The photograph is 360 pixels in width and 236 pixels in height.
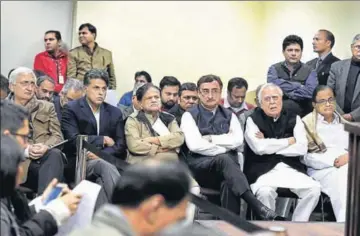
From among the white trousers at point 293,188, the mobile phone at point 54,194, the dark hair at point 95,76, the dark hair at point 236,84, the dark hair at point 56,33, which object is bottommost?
the white trousers at point 293,188

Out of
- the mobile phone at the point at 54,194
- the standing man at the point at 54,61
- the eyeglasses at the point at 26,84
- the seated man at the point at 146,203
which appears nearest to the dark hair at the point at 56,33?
the standing man at the point at 54,61

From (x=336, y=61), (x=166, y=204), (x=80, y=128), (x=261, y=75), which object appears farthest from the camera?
(x=261, y=75)

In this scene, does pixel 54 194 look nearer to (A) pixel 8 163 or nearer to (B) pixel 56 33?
(A) pixel 8 163

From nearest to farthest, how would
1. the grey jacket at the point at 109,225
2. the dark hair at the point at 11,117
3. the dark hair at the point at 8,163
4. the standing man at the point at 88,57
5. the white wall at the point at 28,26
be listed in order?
the grey jacket at the point at 109,225 < the dark hair at the point at 8,163 < the dark hair at the point at 11,117 < the white wall at the point at 28,26 < the standing man at the point at 88,57

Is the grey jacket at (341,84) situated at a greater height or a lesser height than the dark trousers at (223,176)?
greater

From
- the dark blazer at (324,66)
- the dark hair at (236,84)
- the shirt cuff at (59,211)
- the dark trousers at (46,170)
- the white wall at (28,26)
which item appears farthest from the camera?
the dark hair at (236,84)

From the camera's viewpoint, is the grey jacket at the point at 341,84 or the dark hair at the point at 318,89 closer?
the dark hair at the point at 318,89

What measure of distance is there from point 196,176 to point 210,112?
0.40 metres

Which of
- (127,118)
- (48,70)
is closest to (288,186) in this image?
(127,118)

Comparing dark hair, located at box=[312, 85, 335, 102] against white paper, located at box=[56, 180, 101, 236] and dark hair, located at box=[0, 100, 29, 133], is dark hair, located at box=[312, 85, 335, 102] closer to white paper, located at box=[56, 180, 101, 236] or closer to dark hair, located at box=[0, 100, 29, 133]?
white paper, located at box=[56, 180, 101, 236]

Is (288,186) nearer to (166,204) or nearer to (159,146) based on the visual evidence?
(159,146)

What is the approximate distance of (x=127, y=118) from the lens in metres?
3.92

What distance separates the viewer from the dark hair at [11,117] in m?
1.91

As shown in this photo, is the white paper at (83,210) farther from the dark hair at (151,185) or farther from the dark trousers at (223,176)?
the dark trousers at (223,176)
